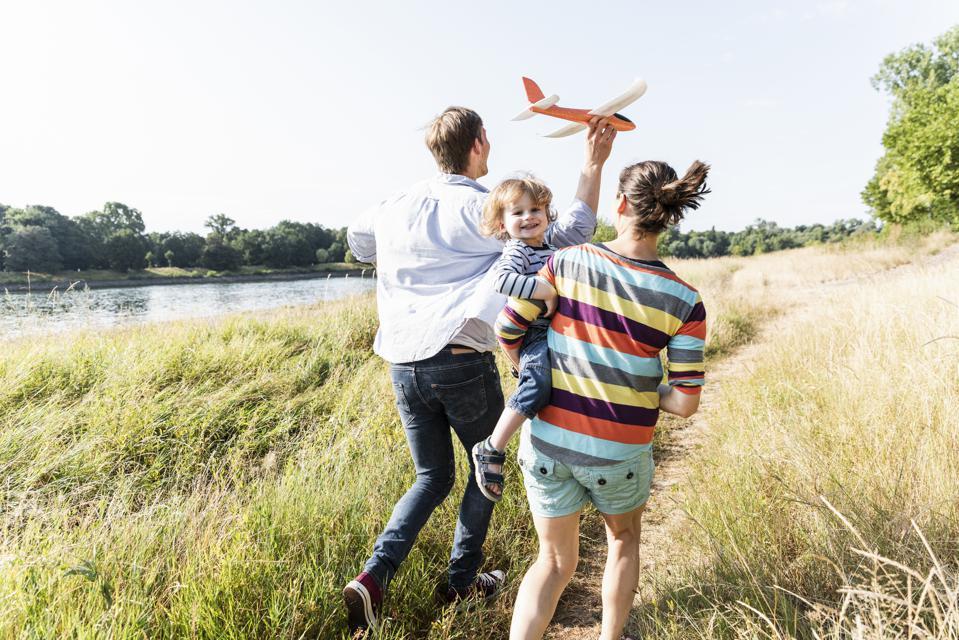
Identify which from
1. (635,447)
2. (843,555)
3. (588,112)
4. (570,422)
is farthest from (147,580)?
(843,555)

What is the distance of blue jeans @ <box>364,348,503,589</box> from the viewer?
204 centimetres

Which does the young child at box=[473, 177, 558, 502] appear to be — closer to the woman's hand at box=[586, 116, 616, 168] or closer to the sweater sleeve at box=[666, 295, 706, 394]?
the woman's hand at box=[586, 116, 616, 168]

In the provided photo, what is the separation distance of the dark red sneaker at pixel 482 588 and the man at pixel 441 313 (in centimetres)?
3

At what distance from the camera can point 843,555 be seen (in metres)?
1.96

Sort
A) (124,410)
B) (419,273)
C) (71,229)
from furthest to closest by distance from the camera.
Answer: (71,229) → (124,410) → (419,273)

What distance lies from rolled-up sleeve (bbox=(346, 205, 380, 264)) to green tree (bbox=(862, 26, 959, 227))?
25.9m

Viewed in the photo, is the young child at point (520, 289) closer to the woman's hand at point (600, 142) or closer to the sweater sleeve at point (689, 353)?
the woman's hand at point (600, 142)

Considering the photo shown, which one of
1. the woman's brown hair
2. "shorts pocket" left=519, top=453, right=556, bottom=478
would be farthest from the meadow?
the woman's brown hair

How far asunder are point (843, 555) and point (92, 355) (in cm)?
636

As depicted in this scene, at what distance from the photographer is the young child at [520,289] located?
1636 millimetres

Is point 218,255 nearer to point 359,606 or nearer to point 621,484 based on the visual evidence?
point 359,606

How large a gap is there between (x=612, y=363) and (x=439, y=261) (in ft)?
2.74

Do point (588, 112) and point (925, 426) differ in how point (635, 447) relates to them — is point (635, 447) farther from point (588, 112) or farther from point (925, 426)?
point (925, 426)

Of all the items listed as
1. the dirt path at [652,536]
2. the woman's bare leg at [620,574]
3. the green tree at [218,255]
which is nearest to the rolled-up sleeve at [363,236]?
the woman's bare leg at [620,574]
